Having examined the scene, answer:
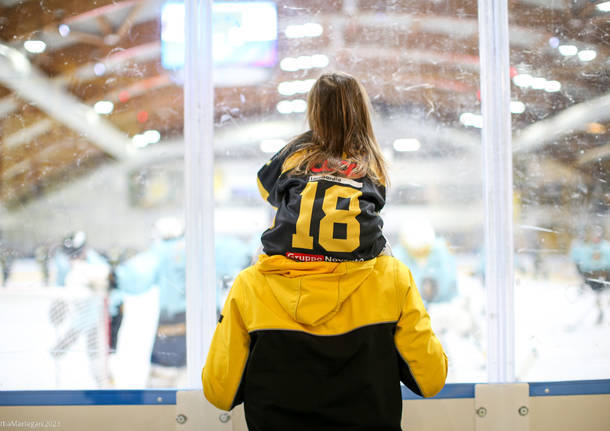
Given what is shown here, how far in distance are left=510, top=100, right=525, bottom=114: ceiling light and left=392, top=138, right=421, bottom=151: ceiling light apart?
329 millimetres

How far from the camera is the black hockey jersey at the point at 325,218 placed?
3.31 ft

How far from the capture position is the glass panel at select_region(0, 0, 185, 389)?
168 cm

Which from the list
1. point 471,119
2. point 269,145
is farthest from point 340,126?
point 471,119

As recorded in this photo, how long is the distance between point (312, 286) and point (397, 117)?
0.95m

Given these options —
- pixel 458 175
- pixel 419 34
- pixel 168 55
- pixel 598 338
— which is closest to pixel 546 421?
pixel 598 338

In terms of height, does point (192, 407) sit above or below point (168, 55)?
below

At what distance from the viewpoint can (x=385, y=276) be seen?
110 centimetres

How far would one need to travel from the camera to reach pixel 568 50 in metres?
1.69

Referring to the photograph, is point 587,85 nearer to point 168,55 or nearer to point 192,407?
point 168,55

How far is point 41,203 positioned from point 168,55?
67cm

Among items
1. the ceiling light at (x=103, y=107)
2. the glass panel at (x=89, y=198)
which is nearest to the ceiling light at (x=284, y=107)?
the glass panel at (x=89, y=198)

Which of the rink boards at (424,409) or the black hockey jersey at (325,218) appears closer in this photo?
the black hockey jersey at (325,218)

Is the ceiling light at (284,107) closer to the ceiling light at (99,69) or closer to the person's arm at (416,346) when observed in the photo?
the ceiling light at (99,69)

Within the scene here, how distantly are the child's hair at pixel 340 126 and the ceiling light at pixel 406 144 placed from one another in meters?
0.62
